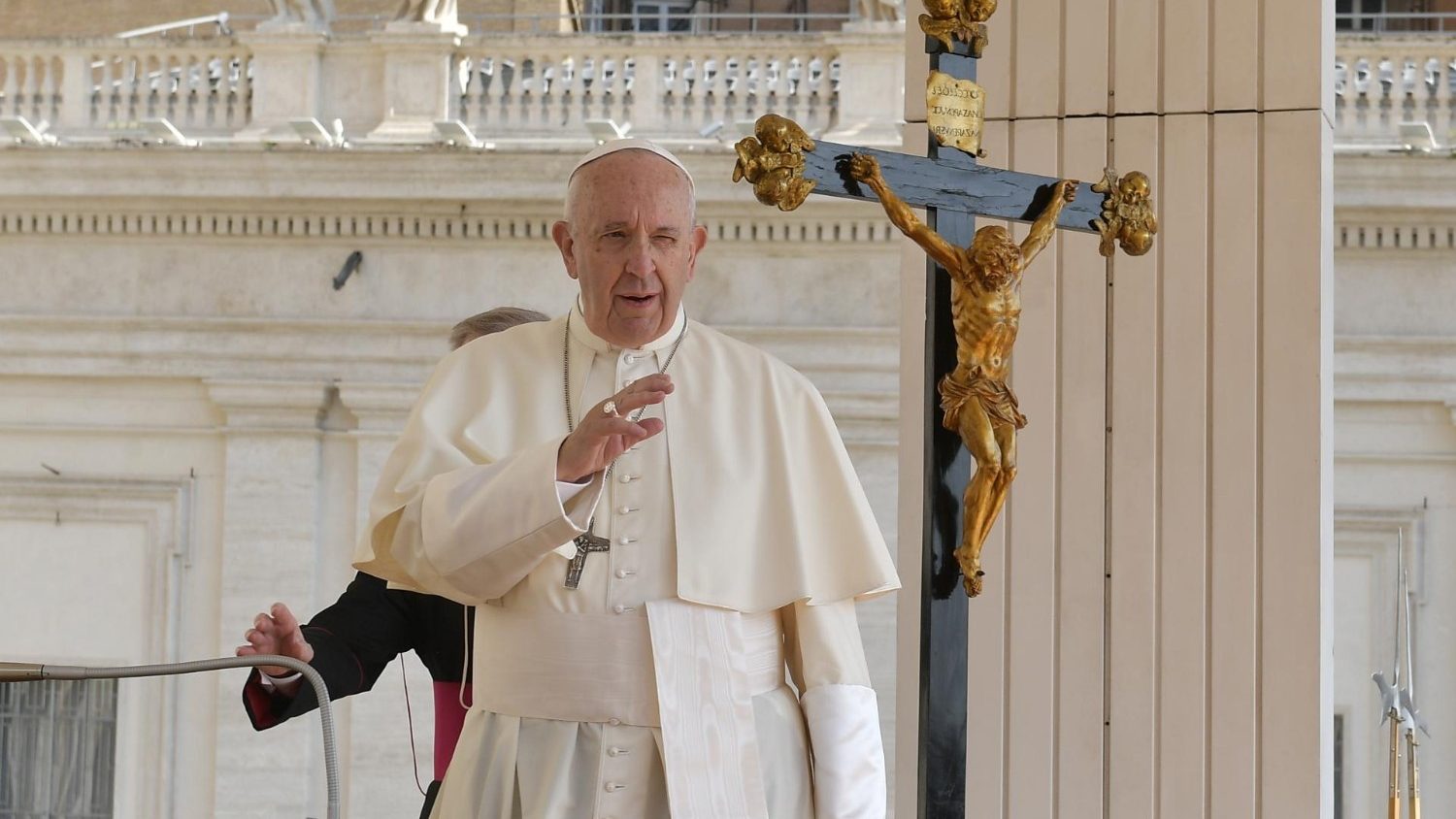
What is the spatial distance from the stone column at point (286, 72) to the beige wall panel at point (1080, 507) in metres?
6.23

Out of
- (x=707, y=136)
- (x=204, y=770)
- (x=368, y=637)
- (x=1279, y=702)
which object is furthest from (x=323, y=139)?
(x=1279, y=702)

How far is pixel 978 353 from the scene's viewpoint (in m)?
2.20

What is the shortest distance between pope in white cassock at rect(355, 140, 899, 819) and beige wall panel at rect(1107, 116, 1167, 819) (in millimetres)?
735

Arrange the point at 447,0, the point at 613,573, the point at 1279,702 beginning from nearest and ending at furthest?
the point at 613,573
the point at 1279,702
the point at 447,0

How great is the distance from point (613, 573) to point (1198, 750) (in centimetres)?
113

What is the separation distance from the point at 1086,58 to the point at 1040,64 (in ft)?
0.24

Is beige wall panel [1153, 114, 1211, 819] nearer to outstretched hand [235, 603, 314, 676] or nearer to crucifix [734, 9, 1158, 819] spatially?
crucifix [734, 9, 1158, 819]

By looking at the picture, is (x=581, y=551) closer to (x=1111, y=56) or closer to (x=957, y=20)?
(x=957, y=20)

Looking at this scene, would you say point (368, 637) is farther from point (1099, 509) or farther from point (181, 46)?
point (181, 46)

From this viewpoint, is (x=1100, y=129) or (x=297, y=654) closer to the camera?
(x=297, y=654)

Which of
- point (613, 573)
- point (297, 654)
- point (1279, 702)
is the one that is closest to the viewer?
point (613, 573)

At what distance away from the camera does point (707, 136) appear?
855cm

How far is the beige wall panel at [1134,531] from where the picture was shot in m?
3.10

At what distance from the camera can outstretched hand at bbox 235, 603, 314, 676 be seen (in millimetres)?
2525
